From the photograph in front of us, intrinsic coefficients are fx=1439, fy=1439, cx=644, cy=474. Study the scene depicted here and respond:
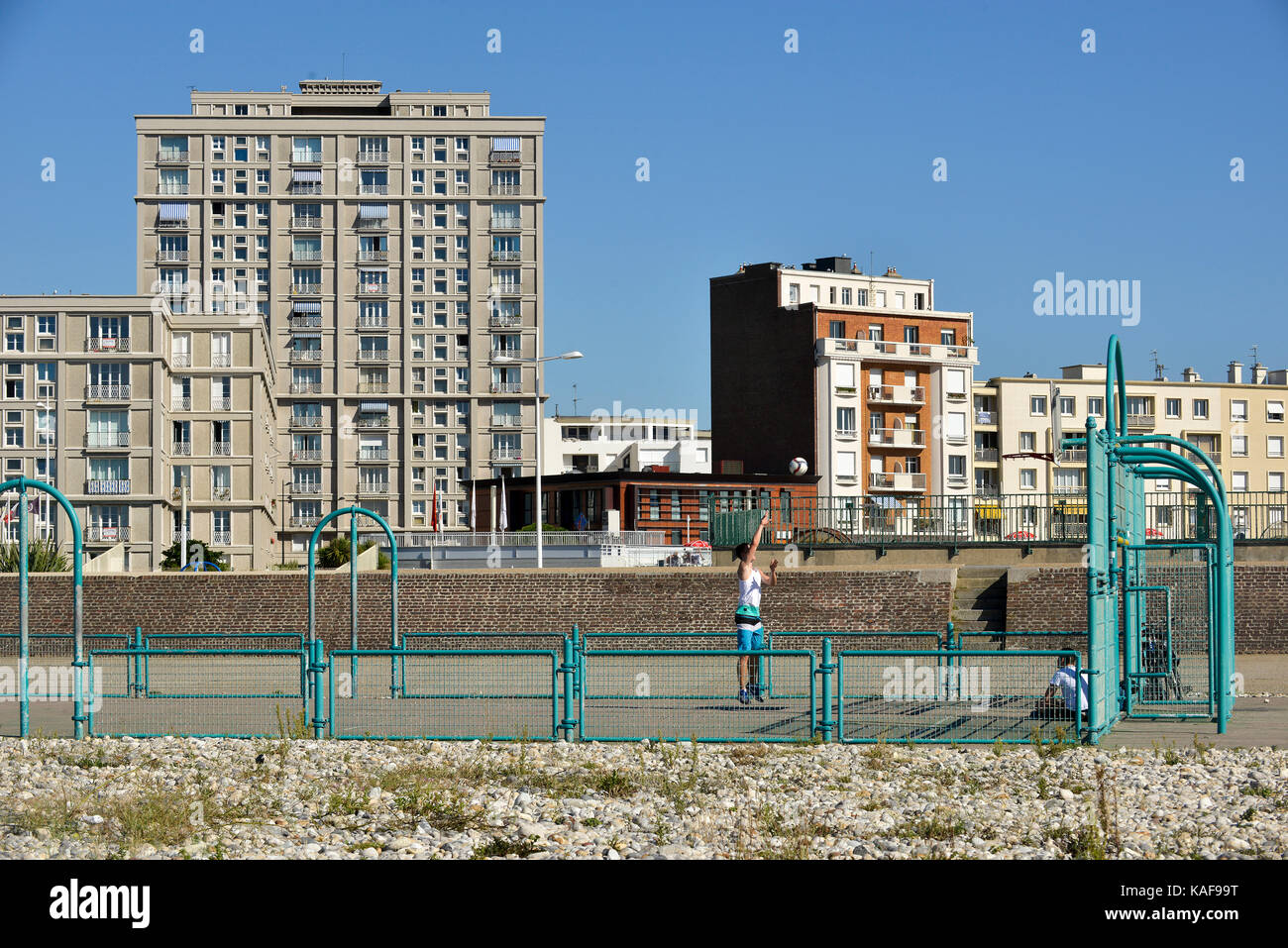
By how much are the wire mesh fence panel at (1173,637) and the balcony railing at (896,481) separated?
61.0m

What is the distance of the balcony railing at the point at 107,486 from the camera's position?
68.8 m

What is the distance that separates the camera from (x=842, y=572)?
29312mm

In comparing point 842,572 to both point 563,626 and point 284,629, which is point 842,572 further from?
point 284,629

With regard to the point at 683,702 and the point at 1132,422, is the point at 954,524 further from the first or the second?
the point at 1132,422

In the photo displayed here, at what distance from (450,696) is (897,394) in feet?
222

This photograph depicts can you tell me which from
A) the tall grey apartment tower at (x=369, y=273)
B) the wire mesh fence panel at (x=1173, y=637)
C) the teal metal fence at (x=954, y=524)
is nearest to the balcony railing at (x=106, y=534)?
the tall grey apartment tower at (x=369, y=273)

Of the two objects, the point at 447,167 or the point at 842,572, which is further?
the point at 447,167

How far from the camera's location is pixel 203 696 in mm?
16906

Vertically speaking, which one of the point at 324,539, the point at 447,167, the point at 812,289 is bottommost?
the point at 324,539

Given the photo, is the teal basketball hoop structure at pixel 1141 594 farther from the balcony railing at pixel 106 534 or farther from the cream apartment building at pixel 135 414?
the balcony railing at pixel 106 534

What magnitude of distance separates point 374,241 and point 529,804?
309 ft

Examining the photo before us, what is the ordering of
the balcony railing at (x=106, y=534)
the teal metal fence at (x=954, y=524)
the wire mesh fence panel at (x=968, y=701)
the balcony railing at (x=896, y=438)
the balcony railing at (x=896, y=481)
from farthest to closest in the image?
the balcony railing at (x=896, y=438) < the balcony railing at (x=896, y=481) < the balcony railing at (x=106, y=534) < the teal metal fence at (x=954, y=524) < the wire mesh fence panel at (x=968, y=701)

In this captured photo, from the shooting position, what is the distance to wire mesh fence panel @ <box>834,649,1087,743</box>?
47.4 feet
